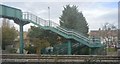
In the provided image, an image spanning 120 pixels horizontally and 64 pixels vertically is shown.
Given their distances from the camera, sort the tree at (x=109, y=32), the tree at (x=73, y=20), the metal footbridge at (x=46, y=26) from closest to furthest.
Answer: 1. the metal footbridge at (x=46, y=26)
2. the tree at (x=73, y=20)
3. the tree at (x=109, y=32)

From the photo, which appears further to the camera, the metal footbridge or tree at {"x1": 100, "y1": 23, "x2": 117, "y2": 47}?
tree at {"x1": 100, "y1": 23, "x2": 117, "y2": 47}

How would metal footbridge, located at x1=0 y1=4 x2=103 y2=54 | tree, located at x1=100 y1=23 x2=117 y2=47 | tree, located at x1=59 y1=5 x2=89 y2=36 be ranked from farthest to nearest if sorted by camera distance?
tree, located at x1=100 y1=23 x2=117 y2=47 < tree, located at x1=59 y1=5 x2=89 y2=36 < metal footbridge, located at x1=0 y1=4 x2=103 y2=54

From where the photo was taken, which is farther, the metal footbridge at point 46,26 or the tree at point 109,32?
the tree at point 109,32

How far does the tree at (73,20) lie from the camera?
39625 mm

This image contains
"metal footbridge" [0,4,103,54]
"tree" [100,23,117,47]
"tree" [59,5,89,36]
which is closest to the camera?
"metal footbridge" [0,4,103,54]

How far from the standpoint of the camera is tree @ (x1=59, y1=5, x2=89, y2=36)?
39625 millimetres

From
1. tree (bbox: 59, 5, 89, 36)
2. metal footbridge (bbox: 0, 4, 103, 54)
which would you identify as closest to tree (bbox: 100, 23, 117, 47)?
tree (bbox: 59, 5, 89, 36)

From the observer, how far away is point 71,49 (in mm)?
28625

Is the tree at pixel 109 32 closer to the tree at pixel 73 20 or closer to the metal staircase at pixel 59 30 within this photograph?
the tree at pixel 73 20

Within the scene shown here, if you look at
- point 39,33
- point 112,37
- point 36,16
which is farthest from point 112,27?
point 36,16

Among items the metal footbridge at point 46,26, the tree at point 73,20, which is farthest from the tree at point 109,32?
the metal footbridge at point 46,26

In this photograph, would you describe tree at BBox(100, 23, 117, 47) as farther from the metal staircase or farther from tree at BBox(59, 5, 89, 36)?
the metal staircase

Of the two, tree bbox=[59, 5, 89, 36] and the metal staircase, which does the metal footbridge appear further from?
tree bbox=[59, 5, 89, 36]

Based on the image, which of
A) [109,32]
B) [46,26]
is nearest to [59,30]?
[46,26]
